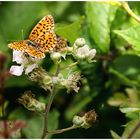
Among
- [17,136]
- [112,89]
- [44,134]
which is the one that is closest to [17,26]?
[112,89]

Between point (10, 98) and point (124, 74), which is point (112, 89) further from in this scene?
point (10, 98)

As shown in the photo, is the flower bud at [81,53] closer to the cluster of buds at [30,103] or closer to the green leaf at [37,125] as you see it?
the cluster of buds at [30,103]

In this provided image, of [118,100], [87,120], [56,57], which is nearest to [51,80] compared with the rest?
[56,57]

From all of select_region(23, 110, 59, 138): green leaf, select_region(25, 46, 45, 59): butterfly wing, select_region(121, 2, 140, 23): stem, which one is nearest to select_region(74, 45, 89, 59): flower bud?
select_region(25, 46, 45, 59): butterfly wing

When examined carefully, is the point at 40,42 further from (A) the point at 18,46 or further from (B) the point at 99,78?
(B) the point at 99,78

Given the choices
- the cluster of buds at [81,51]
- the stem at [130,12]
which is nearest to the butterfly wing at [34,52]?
the cluster of buds at [81,51]
